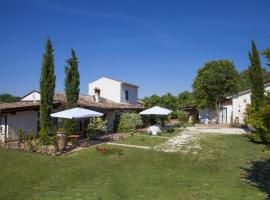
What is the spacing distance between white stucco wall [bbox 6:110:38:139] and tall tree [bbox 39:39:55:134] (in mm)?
2381

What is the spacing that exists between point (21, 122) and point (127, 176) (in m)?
14.0

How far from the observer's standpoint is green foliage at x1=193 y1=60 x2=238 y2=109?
41531 millimetres

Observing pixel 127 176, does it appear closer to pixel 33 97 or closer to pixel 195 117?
pixel 33 97

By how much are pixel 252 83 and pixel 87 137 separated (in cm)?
1627

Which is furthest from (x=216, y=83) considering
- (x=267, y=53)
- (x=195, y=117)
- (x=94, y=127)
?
(x=267, y=53)

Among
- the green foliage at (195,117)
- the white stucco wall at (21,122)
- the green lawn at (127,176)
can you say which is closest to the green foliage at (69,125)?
the white stucco wall at (21,122)

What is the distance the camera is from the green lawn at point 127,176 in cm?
897

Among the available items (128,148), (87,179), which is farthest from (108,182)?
(128,148)

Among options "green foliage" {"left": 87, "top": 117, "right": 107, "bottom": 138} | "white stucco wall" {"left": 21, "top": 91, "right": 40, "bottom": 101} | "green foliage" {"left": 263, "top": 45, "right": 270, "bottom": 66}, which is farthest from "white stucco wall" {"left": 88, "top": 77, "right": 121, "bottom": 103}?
"green foliage" {"left": 263, "top": 45, "right": 270, "bottom": 66}

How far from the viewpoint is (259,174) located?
1184cm

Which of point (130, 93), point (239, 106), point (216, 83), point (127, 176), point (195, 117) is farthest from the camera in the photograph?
point (195, 117)

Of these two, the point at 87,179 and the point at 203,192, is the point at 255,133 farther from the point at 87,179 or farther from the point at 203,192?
the point at 87,179

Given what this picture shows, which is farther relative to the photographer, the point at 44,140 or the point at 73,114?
the point at 44,140

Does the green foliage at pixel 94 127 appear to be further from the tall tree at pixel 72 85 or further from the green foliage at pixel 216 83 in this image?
the green foliage at pixel 216 83
